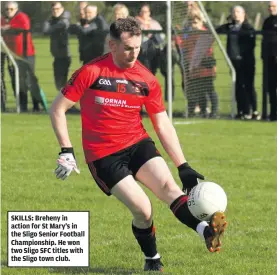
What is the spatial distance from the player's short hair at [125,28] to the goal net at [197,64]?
13141 millimetres

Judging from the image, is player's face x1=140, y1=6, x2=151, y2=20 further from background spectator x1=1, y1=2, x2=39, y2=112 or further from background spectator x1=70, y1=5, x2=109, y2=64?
background spectator x1=1, y1=2, x2=39, y2=112

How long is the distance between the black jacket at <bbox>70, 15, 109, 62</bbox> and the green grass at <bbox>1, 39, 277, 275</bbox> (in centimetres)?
183

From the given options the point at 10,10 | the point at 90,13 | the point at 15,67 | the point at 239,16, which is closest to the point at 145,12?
the point at 90,13

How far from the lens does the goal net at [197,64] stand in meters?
21.8

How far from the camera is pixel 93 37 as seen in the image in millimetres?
22609

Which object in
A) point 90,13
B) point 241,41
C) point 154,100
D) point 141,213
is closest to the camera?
point 141,213

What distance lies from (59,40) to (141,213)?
595 inches

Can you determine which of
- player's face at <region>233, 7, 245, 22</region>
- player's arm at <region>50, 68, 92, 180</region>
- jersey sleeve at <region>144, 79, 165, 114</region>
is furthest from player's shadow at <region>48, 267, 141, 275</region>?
player's face at <region>233, 7, 245, 22</region>

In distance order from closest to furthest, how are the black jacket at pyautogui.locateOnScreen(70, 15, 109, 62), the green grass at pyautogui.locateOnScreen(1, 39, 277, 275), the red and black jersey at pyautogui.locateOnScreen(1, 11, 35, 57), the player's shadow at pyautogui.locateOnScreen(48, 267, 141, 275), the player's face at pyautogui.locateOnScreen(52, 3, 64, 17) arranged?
the player's shadow at pyautogui.locateOnScreen(48, 267, 141, 275) → the green grass at pyautogui.locateOnScreen(1, 39, 277, 275) → the black jacket at pyautogui.locateOnScreen(70, 15, 109, 62) → the player's face at pyautogui.locateOnScreen(52, 3, 64, 17) → the red and black jersey at pyautogui.locateOnScreen(1, 11, 35, 57)

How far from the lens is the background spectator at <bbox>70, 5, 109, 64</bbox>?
22484 mm

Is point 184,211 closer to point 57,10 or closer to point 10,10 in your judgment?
point 57,10

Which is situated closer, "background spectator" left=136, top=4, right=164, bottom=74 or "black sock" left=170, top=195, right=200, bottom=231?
"black sock" left=170, top=195, right=200, bottom=231

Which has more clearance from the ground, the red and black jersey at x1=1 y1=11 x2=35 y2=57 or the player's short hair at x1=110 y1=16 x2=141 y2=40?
the player's short hair at x1=110 y1=16 x2=141 y2=40

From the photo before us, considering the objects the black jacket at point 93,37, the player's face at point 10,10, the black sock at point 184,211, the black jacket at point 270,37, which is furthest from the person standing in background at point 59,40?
the black sock at point 184,211
